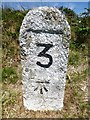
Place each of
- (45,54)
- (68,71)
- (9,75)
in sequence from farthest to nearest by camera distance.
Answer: (68,71) < (9,75) < (45,54)

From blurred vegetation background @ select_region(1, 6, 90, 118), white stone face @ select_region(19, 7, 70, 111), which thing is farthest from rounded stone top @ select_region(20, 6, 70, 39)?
blurred vegetation background @ select_region(1, 6, 90, 118)

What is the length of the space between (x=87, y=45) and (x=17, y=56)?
1.42 meters

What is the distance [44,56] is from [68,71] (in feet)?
4.62

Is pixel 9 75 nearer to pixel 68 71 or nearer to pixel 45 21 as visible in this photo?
pixel 68 71

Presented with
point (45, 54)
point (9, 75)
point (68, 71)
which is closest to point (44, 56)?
point (45, 54)

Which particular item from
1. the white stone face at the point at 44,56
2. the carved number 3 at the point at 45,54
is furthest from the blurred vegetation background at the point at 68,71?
the carved number 3 at the point at 45,54

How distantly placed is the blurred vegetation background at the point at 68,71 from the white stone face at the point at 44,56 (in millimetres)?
179

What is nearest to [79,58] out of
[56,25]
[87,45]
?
[87,45]

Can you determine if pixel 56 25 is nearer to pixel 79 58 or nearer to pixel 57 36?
pixel 57 36

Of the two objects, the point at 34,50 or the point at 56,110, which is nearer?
the point at 34,50

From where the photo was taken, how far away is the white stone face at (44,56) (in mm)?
3807

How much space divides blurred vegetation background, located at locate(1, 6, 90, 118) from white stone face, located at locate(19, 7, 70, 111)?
0.18 meters

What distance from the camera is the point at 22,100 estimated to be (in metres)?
4.46

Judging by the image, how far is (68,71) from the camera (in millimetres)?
5289
